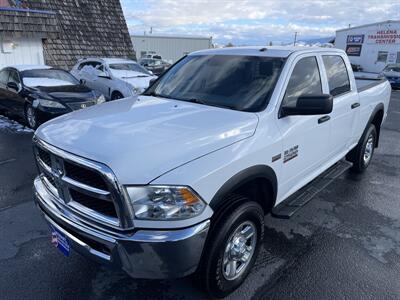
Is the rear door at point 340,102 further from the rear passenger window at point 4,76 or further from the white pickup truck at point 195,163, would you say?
the rear passenger window at point 4,76

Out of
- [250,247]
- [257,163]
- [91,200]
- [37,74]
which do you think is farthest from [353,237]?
[37,74]

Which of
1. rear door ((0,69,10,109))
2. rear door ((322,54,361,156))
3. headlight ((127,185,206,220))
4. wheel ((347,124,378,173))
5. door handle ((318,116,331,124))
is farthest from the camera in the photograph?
rear door ((0,69,10,109))

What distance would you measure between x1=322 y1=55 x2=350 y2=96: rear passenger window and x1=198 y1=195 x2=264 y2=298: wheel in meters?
1.98

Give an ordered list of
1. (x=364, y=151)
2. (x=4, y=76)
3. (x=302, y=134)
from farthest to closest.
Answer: (x=4, y=76) → (x=364, y=151) → (x=302, y=134)

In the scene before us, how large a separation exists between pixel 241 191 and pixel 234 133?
567 millimetres

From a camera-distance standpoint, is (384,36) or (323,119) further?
(384,36)

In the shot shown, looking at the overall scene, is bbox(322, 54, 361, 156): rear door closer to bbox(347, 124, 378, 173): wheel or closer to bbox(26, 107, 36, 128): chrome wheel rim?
bbox(347, 124, 378, 173): wheel

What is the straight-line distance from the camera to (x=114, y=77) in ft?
34.5

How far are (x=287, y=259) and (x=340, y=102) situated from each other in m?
1.96

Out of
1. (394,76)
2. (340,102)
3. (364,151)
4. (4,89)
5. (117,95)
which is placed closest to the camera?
(340,102)

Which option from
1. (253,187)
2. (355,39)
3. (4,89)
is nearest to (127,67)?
(4,89)

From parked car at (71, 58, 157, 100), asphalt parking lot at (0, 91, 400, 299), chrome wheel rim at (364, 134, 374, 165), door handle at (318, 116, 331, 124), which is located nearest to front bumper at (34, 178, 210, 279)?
asphalt parking lot at (0, 91, 400, 299)

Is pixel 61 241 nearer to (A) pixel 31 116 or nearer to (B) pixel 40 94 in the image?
(B) pixel 40 94

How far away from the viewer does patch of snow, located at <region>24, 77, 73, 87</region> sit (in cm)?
831
